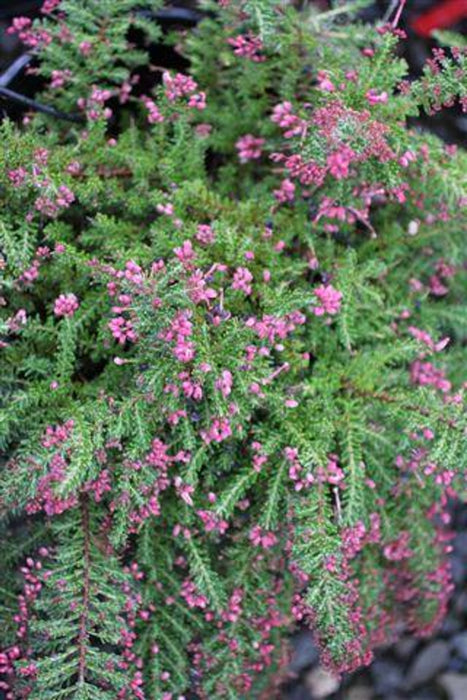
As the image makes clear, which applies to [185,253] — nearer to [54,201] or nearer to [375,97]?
[54,201]

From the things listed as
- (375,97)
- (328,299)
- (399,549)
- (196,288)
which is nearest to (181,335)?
(196,288)

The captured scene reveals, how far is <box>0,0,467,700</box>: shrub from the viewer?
56.9 inches

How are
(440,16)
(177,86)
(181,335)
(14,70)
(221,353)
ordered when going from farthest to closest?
(440,16)
(14,70)
(177,86)
(221,353)
(181,335)

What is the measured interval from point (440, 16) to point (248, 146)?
1.14 metres

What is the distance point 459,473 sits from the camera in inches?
71.9

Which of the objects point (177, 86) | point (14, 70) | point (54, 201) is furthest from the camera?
point (14, 70)

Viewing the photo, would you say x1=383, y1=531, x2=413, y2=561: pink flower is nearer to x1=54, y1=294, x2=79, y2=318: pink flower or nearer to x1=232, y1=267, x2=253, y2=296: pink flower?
x1=232, y1=267, x2=253, y2=296: pink flower

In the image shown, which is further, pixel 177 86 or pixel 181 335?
pixel 177 86

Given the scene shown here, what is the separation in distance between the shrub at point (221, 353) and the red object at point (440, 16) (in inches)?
32.8

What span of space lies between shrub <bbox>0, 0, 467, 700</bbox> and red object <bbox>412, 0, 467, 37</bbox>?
2.73 ft

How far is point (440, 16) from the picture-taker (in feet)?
8.55

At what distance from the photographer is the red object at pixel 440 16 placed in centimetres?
259

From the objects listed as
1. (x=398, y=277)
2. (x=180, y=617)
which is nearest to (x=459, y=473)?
(x=398, y=277)

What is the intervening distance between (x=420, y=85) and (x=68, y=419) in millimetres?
837
